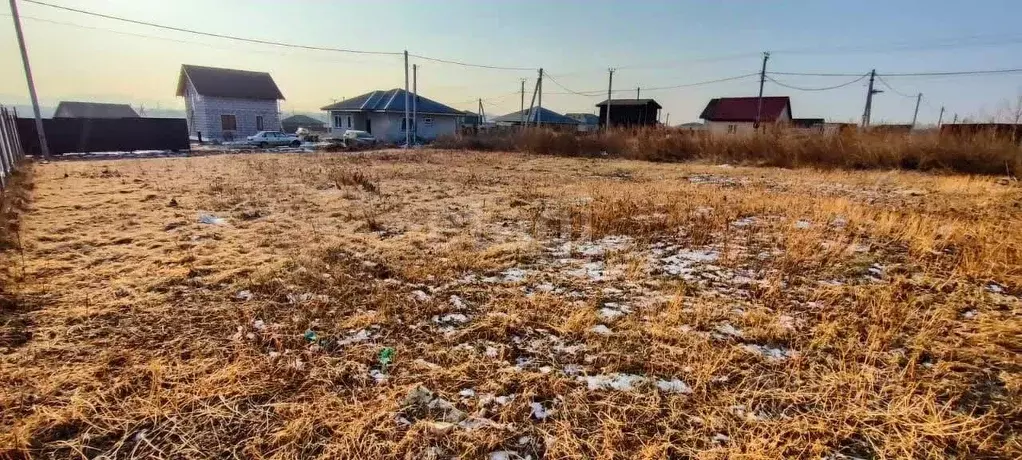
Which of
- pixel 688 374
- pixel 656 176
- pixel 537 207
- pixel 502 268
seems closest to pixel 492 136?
Result: pixel 656 176

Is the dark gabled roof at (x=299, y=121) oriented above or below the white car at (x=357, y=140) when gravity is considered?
above

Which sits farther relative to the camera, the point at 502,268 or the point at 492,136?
the point at 492,136

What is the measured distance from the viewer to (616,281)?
11.6ft

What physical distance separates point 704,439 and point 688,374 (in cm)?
49

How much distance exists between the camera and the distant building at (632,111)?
35.8m

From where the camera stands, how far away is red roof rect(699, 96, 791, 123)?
32406 millimetres

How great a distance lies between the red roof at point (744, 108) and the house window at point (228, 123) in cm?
3432

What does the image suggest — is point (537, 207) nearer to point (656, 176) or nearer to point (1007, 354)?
point (1007, 354)

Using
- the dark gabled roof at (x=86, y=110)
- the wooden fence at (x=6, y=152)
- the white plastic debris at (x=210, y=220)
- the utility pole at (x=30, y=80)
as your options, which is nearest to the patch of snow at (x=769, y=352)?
the white plastic debris at (x=210, y=220)

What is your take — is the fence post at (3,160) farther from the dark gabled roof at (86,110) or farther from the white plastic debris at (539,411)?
the dark gabled roof at (86,110)

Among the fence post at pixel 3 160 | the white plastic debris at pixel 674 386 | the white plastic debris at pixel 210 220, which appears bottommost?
the white plastic debris at pixel 674 386

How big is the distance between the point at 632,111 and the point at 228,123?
29622mm

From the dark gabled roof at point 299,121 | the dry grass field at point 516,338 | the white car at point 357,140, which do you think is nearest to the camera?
the dry grass field at point 516,338

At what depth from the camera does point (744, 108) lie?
3291 centimetres
